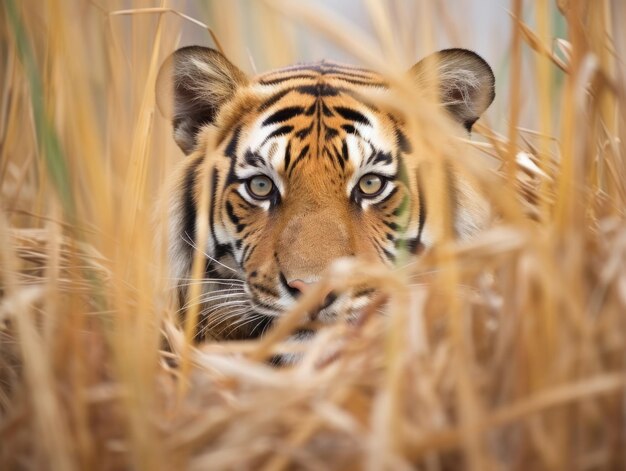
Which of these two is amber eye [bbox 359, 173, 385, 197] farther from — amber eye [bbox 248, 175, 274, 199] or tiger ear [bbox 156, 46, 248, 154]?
tiger ear [bbox 156, 46, 248, 154]

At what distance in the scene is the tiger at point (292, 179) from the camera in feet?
5.59

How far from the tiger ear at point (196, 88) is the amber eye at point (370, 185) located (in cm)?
43

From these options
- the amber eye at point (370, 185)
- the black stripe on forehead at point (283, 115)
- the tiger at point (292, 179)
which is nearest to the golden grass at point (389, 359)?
the tiger at point (292, 179)

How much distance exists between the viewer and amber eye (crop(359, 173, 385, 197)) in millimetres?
1791

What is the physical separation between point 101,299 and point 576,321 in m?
0.63

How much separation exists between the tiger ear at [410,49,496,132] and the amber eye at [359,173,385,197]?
259 millimetres

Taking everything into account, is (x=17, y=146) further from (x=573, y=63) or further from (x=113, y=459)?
(x=573, y=63)

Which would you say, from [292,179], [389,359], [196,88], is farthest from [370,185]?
[389,359]

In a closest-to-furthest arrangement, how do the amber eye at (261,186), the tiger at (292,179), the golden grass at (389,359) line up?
the golden grass at (389,359), the tiger at (292,179), the amber eye at (261,186)

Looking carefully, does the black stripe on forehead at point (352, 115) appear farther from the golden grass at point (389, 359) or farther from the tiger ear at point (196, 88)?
the golden grass at point (389, 359)

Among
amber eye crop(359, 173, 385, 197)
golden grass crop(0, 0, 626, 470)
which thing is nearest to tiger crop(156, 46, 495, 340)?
amber eye crop(359, 173, 385, 197)

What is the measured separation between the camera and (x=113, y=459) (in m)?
1.02

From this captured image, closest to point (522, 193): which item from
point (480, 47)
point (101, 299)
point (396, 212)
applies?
point (396, 212)

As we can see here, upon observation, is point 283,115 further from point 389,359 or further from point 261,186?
point 389,359
